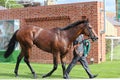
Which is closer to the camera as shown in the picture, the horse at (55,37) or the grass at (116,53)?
the horse at (55,37)

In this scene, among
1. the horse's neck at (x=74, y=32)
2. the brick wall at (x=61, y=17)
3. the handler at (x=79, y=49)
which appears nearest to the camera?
the horse's neck at (x=74, y=32)

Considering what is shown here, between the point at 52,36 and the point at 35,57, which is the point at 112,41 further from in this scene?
the point at 52,36

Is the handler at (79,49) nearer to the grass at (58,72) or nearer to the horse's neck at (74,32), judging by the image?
the horse's neck at (74,32)

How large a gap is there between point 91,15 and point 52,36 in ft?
32.7

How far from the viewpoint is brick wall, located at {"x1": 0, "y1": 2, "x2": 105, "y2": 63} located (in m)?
23.2

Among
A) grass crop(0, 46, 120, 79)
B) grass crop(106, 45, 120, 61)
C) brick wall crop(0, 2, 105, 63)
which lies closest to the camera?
grass crop(0, 46, 120, 79)

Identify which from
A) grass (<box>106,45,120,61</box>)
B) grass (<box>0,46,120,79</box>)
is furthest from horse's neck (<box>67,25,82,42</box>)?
grass (<box>106,45,120,61</box>)

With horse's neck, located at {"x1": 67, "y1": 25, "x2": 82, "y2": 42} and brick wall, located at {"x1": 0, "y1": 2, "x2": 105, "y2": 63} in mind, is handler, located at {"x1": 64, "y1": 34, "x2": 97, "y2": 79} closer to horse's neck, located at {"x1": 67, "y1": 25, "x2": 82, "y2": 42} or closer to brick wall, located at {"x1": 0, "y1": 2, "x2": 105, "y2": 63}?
horse's neck, located at {"x1": 67, "y1": 25, "x2": 82, "y2": 42}

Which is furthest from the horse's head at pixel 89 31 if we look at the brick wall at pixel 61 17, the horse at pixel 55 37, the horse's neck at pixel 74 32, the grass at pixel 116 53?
the grass at pixel 116 53

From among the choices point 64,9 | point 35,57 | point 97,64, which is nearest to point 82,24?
point 97,64

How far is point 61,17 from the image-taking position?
81.2 feet

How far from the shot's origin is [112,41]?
26953mm

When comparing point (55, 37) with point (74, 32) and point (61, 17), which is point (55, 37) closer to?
point (74, 32)

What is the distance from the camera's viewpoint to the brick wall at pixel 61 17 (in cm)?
2316
